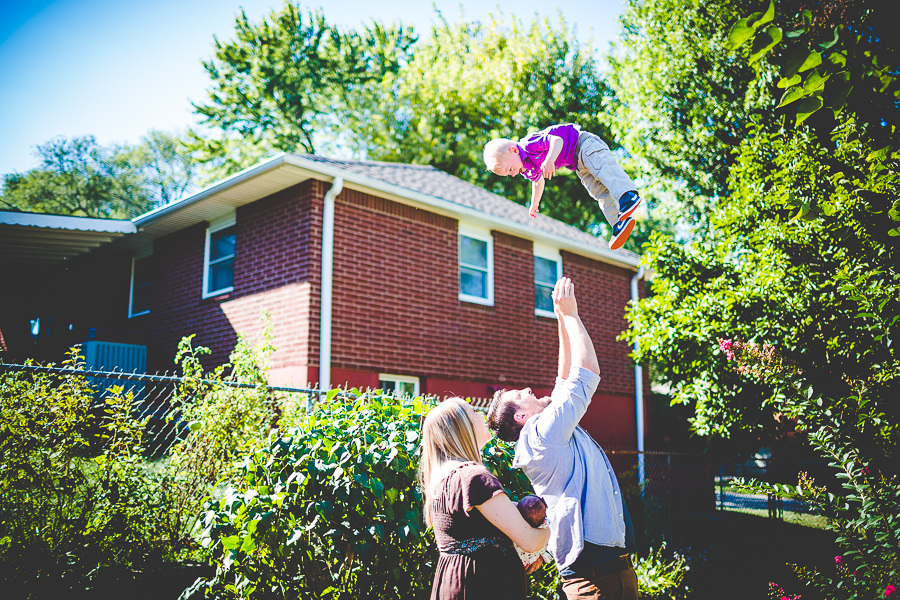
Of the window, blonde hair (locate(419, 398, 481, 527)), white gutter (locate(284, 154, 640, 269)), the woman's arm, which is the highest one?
white gutter (locate(284, 154, 640, 269))

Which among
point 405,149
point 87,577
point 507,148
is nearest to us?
point 507,148

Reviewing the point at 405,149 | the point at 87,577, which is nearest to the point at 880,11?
the point at 87,577

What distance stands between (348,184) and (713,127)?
6.57 metres

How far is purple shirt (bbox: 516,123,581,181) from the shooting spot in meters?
3.24

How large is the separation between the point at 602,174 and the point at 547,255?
10.2 m

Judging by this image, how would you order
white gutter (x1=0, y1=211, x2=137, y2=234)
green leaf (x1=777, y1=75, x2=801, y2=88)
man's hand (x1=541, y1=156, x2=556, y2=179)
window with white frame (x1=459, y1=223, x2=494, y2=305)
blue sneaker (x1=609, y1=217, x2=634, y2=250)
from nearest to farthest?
1. green leaf (x1=777, y1=75, x2=801, y2=88)
2. blue sneaker (x1=609, y1=217, x2=634, y2=250)
3. man's hand (x1=541, y1=156, x2=556, y2=179)
4. white gutter (x1=0, y1=211, x2=137, y2=234)
5. window with white frame (x1=459, y1=223, x2=494, y2=305)

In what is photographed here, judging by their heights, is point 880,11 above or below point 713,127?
below

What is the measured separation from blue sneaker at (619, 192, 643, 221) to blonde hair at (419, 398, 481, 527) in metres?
1.19

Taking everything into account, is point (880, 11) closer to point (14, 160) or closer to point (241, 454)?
point (241, 454)

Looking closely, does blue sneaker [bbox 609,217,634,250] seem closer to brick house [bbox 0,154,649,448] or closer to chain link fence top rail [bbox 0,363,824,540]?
chain link fence top rail [bbox 0,363,824,540]

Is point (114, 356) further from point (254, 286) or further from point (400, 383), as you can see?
point (400, 383)

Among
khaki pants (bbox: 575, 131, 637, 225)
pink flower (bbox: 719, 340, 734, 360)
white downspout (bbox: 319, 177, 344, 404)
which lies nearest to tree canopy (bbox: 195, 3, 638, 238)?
white downspout (bbox: 319, 177, 344, 404)

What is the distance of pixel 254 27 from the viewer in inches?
1046

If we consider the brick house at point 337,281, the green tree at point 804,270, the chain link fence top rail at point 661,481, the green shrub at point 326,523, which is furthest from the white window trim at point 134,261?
the green shrub at point 326,523
